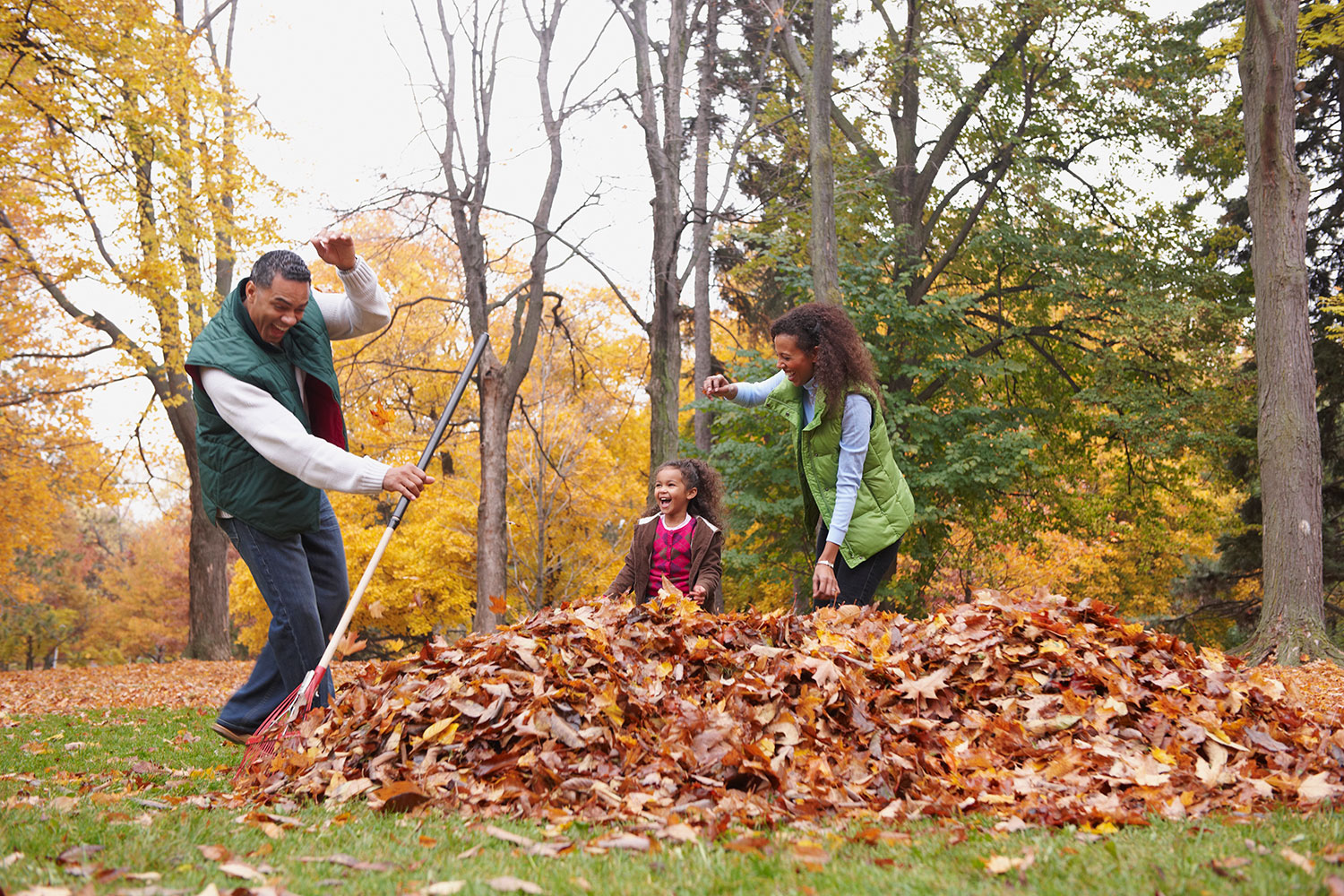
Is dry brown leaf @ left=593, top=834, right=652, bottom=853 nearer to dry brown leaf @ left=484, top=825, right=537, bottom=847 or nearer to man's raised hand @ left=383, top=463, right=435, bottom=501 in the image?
dry brown leaf @ left=484, top=825, right=537, bottom=847

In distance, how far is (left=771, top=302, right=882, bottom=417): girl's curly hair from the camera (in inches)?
187

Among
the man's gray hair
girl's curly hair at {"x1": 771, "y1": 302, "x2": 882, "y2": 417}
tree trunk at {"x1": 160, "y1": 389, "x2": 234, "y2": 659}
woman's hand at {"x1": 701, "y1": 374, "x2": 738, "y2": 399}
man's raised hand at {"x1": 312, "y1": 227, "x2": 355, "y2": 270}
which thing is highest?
man's raised hand at {"x1": 312, "y1": 227, "x2": 355, "y2": 270}

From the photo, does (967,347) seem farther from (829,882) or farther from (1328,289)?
(829,882)

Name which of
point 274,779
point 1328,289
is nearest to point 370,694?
point 274,779

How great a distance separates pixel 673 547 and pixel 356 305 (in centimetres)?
224

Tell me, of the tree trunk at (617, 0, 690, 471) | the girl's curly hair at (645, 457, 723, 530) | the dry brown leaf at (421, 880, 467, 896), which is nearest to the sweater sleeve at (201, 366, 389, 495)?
the dry brown leaf at (421, 880, 467, 896)

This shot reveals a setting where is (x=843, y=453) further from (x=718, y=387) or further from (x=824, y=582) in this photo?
(x=718, y=387)

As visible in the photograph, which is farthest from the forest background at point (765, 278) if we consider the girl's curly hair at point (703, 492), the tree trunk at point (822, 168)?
the girl's curly hair at point (703, 492)

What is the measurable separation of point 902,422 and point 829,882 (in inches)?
503

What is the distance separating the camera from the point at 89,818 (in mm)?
2799

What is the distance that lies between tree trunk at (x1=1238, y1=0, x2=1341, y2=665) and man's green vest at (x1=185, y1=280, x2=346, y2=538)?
9.24 meters

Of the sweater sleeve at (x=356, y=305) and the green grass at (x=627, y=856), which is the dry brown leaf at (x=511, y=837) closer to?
the green grass at (x=627, y=856)

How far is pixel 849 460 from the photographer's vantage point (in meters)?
4.68

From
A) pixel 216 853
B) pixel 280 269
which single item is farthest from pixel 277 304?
pixel 216 853
